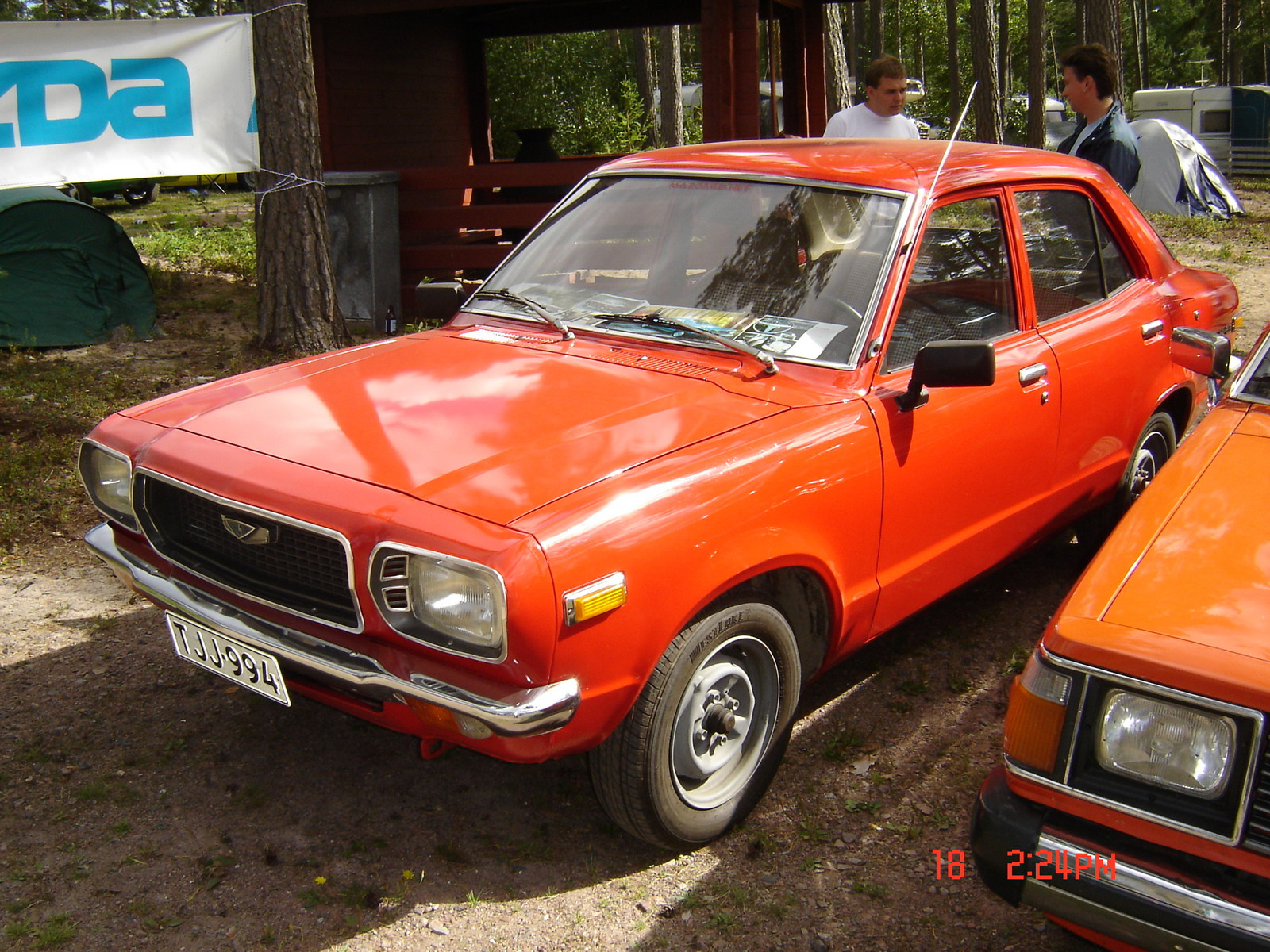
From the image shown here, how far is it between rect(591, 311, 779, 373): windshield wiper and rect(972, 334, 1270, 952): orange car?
1175 mm

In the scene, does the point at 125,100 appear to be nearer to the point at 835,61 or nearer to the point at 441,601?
the point at 441,601

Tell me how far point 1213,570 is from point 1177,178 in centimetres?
1798

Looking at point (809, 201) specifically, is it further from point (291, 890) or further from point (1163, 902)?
point (291, 890)

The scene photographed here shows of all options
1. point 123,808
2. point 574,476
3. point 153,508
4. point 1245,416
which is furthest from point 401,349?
point 1245,416

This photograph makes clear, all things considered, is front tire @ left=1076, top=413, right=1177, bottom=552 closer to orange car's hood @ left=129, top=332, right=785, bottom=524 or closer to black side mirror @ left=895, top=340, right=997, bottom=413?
black side mirror @ left=895, top=340, right=997, bottom=413

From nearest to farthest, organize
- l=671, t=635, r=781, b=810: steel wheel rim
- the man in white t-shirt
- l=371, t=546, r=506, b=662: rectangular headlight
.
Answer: l=371, t=546, r=506, b=662: rectangular headlight
l=671, t=635, r=781, b=810: steel wheel rim
the man in white t-shirt

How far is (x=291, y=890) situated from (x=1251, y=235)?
16.6m

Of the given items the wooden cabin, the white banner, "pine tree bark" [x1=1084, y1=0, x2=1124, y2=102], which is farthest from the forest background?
the white banner

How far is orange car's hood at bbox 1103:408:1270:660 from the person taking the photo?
207 centimetres

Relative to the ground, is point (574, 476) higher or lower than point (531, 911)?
higher

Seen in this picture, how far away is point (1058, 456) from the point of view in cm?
386

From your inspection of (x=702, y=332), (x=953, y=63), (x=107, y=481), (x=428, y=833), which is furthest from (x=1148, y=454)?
(x=953, y=63)

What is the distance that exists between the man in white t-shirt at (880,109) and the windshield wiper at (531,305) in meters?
3.51

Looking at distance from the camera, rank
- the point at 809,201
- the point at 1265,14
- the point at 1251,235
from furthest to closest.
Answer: the point at 1265,14 → the point at 1251,235 → the point at 809,201
